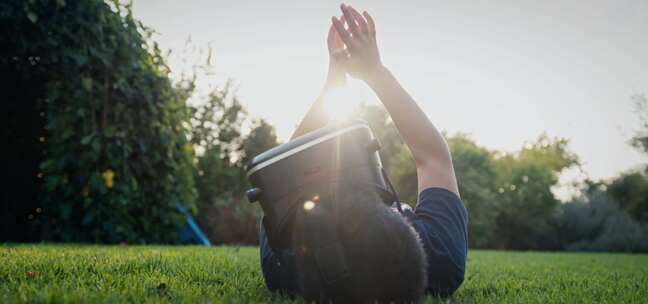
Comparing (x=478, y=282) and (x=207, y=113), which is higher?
(x=207, y=113)

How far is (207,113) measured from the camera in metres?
14.6

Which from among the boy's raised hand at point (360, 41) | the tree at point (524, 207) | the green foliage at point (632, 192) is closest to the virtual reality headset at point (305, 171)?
the boy's raised hand at point (360, 41)

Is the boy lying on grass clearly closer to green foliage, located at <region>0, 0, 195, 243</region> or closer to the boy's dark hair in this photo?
the boy's dark hair

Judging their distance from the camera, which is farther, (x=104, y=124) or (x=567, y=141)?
(x=567, y=141)

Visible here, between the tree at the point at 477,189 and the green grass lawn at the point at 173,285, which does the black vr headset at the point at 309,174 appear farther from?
the tree at the point at 477,189

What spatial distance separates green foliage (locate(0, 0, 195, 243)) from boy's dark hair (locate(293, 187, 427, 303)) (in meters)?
4.27

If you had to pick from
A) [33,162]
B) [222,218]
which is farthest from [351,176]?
[222,218]

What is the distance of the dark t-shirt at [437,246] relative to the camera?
188 cm

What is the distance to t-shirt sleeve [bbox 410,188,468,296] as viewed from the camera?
6.19ft

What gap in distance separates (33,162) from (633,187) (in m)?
23.6

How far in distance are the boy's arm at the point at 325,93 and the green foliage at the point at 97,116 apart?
350 centimetres

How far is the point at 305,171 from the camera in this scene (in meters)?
1.64

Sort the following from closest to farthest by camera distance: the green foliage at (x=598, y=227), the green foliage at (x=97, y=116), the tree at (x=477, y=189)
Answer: the green foliage at (x=97, y=116), the tree at (x=477, y=189), the green foliage at (x=598, y=227)

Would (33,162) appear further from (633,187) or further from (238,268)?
(633,187)
